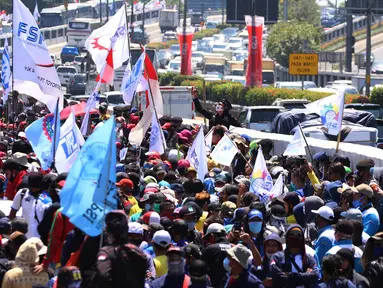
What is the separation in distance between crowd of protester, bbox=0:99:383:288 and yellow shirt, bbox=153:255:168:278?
0.01 metres

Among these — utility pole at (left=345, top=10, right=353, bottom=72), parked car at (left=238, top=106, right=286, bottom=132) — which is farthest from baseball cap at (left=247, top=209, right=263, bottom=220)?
utility pole at (left=345, top=10, right=353, bottom=72)

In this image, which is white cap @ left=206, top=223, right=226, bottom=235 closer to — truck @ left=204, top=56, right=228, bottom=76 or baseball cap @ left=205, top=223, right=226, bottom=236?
baseball cap @ left=205, top=223, right=226, bottom=236

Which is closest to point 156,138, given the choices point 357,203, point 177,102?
point 357,203

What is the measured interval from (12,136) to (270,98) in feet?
72.1

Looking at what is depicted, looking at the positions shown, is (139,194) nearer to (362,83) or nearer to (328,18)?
(362,83)

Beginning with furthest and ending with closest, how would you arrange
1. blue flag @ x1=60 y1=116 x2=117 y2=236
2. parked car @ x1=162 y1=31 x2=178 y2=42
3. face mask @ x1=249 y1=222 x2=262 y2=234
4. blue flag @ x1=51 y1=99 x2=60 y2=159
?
parked car @ x1=162 y1=31 x2=178 y2=42 < blue flag @ x1=51 y1=99 x2=60 y2=159 < face mask @ x1=249 y1=222 x2=262 y2=234 < blue flag @ x1=60 y1=116 x2=117 y2=236

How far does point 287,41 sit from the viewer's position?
75.6 meters

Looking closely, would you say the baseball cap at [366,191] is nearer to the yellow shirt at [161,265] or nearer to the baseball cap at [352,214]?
the baseball cap at [352,214]

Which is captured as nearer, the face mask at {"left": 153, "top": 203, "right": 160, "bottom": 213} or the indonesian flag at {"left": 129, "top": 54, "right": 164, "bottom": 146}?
the face mask at {"left": 153, "top": 203, "right": 160, "bottom": 213}

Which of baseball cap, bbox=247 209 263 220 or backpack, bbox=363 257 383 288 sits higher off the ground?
baseball cap, bbox=247 209 263 220

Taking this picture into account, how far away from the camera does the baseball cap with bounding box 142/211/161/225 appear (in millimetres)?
11016

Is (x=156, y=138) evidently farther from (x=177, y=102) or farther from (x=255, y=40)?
(x=255, y=40)

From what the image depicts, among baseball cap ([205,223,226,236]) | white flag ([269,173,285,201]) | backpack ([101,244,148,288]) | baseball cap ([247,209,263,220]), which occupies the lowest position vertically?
white flag ([269,173,285,201])

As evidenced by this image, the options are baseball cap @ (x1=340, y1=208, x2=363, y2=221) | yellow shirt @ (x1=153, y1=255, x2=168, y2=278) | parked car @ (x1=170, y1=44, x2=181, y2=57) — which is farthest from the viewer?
parked car @ (x1=170, y1=44, x2=181, y2=57)
